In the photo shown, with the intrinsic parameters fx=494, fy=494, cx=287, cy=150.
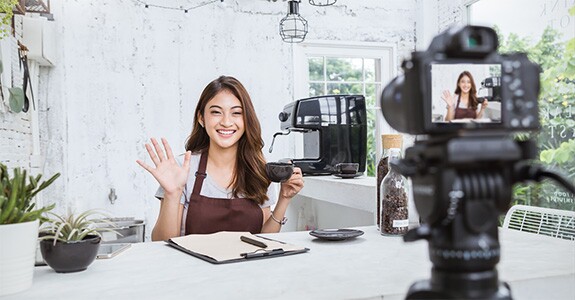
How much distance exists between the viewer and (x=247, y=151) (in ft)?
7.11

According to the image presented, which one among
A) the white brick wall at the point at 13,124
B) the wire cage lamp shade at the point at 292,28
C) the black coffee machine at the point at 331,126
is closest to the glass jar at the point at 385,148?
the black coffee machine at the point at 331,126

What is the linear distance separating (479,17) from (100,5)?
108 inches

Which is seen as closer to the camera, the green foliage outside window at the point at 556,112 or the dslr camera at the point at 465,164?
the dslr camera at the point at 465,164

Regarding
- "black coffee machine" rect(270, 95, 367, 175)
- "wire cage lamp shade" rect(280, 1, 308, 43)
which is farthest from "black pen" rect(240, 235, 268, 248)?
"wire cage lamp shade" rect(280, 1, 308, 43)

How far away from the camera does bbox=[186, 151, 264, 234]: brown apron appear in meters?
1.99

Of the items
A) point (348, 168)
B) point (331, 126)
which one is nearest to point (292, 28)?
point (331, 126)

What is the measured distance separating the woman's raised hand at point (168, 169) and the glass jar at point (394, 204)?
27.3 inches

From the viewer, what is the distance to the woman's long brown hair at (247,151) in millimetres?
2105

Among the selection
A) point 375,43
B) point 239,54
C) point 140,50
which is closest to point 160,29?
point 140,50

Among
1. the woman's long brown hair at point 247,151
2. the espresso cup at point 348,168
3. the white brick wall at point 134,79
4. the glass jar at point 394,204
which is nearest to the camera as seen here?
the glass jar at point 394,204

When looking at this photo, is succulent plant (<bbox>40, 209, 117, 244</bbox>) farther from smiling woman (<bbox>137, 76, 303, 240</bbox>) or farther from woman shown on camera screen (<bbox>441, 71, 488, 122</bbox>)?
woman shown on camera screen (<bbox>441, 71, 488, 122</bbox>)

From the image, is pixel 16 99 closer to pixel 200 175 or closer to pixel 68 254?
pixel 200 175

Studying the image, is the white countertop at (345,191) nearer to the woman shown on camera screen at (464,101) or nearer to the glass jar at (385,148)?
the glass jar at (385,148)

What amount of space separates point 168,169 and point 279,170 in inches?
15.4
